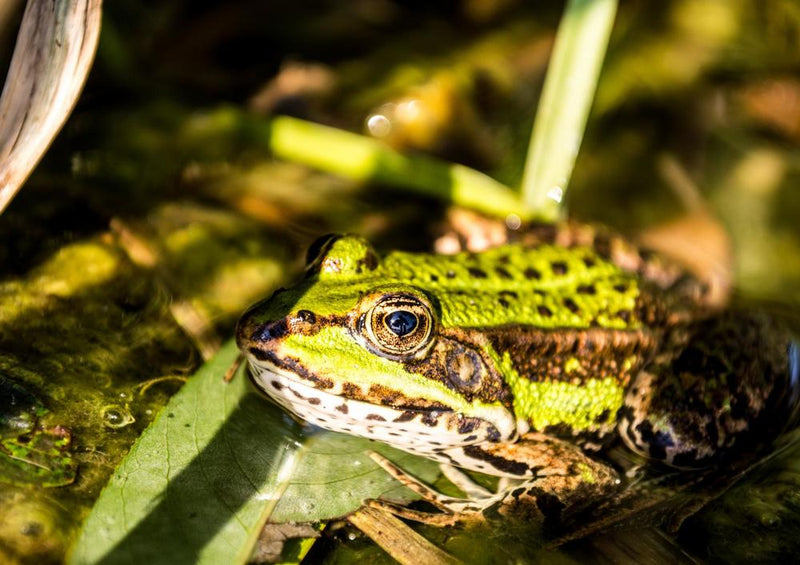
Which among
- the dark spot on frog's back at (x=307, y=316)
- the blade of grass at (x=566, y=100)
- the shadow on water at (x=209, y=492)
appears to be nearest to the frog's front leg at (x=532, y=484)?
the shadow on water at (x=209, y=492)

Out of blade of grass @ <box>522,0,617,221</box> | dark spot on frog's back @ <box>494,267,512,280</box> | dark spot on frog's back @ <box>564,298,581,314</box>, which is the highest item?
blade of grass @ <box>522,0,617,221</box>

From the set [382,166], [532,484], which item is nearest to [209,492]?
[532,484]

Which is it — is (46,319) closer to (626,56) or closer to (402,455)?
(402,455)

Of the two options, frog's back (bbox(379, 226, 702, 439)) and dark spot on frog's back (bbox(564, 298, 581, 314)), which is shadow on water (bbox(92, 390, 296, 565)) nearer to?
frog's back (bbox(379, 226, 702, 439))

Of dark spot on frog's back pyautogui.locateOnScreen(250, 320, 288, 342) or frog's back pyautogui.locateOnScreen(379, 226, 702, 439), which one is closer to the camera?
dark spot on frog's back pyautogui.locateOnScreen(250, 320, 288, 342)

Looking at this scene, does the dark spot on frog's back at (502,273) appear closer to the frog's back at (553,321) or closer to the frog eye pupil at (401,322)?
the frog's back at (553,321)

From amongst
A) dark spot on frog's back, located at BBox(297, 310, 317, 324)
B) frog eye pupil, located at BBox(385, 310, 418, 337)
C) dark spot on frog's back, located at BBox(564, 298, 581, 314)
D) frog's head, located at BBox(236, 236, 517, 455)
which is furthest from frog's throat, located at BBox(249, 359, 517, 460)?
dark spot on frog's back, located at BBox(564, 298, 581, 314)

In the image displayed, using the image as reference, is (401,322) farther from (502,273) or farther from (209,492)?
(209,492)
